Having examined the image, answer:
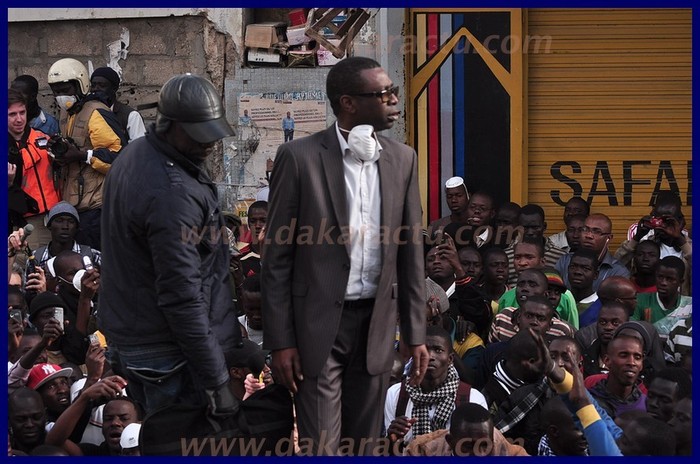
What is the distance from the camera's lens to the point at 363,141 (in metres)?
4.98

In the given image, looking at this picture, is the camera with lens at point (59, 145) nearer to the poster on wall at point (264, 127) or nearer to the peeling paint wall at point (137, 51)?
the peeling paint wall at point (137, 51)

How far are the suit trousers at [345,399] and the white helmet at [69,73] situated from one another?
18.9 ft

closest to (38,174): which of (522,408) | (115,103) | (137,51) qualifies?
(115,103)

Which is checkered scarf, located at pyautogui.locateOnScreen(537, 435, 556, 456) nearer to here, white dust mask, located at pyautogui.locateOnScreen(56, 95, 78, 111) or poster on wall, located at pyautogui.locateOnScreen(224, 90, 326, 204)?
poster on wall, located at pyautogui.locateOnScreen(224, 90, 326, 204)

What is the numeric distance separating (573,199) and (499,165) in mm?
740

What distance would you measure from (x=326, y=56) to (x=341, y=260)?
590 centimetres

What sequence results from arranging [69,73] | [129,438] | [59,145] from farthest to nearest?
[69,73]
[59,145]
[129,438]

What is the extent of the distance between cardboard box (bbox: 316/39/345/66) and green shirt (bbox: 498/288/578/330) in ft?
9.84

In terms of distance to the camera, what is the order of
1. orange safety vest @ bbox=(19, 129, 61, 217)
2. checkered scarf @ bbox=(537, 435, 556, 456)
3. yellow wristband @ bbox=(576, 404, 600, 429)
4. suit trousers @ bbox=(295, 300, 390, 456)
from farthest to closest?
orange safety vest @ bbox=(19, 129, 61, 217) < checkered scarf @ bbox=(537, 435, 556, 456) < yellow wristband @ bbox=(576, 404, 600, 429) < suit trousers @ bbox=(295, 300, 390, 456)

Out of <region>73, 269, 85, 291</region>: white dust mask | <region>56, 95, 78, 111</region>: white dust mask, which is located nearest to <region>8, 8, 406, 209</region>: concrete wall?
<region>56, 95, 78, 111</region>: white dust mask

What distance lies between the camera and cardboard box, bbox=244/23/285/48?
1062cm

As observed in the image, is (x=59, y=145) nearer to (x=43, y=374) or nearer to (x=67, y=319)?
(x=67, y=319)

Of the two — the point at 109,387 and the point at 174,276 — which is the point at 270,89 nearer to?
the point at 109,387

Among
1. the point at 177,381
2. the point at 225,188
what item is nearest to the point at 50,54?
the point at 225,188
